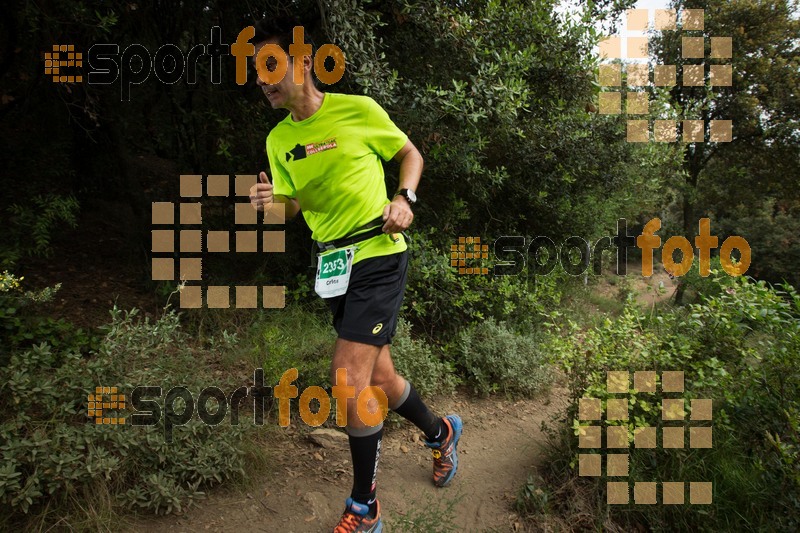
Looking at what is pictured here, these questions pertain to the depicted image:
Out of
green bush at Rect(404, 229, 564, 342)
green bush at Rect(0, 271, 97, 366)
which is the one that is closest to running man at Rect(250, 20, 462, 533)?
green bush at Rect(0, 271, 97, 366)

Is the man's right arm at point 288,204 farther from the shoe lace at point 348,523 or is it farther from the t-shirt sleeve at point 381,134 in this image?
the shoe lace at point 348,523

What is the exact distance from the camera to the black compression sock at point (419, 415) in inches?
106

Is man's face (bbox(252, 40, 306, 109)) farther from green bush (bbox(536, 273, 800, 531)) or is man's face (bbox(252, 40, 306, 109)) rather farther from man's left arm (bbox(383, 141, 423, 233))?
green bush (bbox(536, 273, 800, 531))

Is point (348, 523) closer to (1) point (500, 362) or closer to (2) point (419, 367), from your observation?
(2) point (419, 367)

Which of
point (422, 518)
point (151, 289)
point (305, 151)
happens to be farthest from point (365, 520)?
point (151, 289)

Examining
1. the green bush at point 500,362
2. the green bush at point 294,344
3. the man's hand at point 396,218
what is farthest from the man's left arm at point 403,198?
the green bush at point 500,362

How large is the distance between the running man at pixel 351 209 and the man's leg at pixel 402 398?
0.28 metres

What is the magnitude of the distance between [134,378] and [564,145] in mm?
4410

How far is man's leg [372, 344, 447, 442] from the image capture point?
8.34ft

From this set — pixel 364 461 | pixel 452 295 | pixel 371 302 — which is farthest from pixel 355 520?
pixel 452 295

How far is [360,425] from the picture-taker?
2.23 metres

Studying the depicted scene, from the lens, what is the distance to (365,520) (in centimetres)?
229

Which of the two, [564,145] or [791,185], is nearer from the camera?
[564,145]

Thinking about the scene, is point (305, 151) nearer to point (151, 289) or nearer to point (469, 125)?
point (469, 125)
